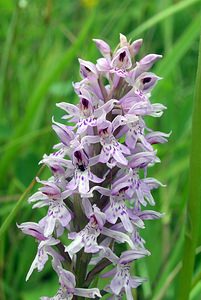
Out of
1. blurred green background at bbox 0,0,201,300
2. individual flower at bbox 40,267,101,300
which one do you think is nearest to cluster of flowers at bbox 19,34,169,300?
individual flower at bbox 40,267,101,300

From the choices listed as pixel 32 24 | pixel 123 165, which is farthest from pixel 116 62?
pixel 32 24

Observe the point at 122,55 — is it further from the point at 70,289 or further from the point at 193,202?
the point at 70,289

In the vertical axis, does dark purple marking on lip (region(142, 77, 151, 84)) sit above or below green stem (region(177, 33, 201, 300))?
above

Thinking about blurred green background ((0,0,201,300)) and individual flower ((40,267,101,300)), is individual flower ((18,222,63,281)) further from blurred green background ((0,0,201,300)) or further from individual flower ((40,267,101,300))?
blurred green background ((0,0,201,300))

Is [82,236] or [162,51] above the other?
[162,51]

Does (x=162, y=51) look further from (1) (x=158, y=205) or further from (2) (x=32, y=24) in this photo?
(1) (x=158, y=205)

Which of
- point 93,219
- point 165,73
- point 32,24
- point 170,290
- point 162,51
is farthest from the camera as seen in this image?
point 162,51
